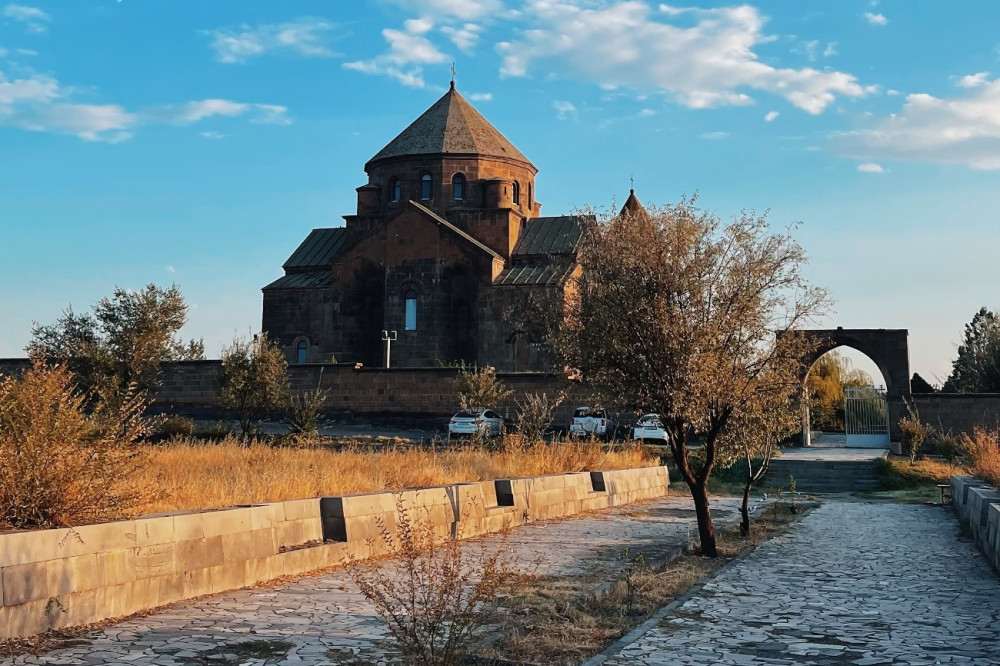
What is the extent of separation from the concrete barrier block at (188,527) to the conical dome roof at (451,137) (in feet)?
112

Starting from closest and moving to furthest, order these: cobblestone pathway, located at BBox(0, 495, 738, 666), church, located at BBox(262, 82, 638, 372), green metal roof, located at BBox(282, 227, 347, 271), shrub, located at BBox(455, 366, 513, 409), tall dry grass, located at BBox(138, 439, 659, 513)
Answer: cobblestone pathway, located at BBox(0, 495, 738, 666) < tall dry grass, located at BBox(138, 439, 659, 513) < shrub, located at BBox(455, 366, 513, 409) < church, located at BBox(262, 82, 638, 372) < green metal roof, located at BBox(282, 227, 347, 271)

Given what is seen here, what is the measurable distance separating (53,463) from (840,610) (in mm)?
5997

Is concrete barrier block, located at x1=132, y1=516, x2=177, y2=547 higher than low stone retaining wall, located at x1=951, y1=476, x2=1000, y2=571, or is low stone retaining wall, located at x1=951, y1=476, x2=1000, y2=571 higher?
concrete barrier block, located at x1=132, y1=516, x2=177, y2=547

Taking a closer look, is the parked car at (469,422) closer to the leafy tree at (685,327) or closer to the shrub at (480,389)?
the shrub at (480,389)

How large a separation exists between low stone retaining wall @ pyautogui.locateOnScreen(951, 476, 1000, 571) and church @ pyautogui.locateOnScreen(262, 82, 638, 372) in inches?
760

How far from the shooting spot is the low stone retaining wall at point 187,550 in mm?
5574

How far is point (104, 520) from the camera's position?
21.5 ft

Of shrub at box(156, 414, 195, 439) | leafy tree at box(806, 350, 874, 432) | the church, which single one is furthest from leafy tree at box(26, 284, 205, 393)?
leafy tree at box(806, 350, 874, 432)

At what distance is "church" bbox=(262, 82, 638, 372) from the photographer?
36.1 m

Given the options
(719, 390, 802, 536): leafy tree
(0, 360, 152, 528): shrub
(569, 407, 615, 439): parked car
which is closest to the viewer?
(0, 360, 152, 528): shrub

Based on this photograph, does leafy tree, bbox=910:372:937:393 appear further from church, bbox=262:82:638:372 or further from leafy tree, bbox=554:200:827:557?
leafy tree, bbox=554:200:827:557

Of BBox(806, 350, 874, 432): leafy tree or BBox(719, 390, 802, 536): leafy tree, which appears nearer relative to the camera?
BBox(719, 390, 802, 536): leafy tree

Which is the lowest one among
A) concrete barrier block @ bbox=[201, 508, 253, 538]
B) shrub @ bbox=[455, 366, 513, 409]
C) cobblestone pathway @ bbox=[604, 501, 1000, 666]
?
cobblestone pathway @ bbox=[604, 501, 1000, 666]

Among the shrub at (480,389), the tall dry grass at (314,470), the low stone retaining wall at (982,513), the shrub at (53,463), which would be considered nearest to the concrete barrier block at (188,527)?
the shrub at (53,463)
